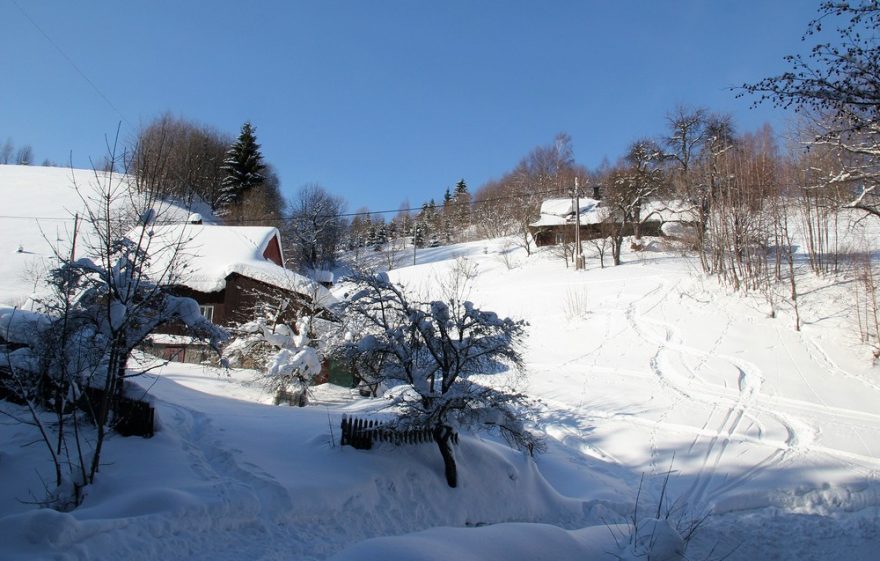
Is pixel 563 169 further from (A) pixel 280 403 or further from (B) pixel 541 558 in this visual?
(B) pixel 541 558

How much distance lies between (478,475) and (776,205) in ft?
79.3

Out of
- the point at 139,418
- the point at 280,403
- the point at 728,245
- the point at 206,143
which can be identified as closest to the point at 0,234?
the point at 206,143

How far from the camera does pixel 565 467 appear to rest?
44.9 ft

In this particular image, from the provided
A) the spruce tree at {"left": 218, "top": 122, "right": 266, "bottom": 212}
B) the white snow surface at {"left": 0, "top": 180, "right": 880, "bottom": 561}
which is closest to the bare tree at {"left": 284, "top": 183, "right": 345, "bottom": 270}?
the spruce tree at {"left": 218, "top": 122, "right": 266, "bottom": 212}

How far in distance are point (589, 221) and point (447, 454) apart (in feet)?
131

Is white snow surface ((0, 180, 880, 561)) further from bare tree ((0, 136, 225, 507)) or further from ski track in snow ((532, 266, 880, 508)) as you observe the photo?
bare tree ((0, 136, 225, 507))

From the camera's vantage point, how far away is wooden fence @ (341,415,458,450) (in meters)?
10.7

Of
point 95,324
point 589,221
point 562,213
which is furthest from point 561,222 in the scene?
point 95,324

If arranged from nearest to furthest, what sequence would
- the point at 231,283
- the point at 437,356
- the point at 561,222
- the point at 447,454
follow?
1. the point at 437,356
2. the point at 447,454
3. the point at 231,283
4. the point at 561,222

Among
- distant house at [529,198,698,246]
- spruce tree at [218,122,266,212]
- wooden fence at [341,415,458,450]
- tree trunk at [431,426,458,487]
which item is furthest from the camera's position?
spruce tree at [218,122,266,212]

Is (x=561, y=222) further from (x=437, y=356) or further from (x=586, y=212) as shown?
(x=437, y=356)

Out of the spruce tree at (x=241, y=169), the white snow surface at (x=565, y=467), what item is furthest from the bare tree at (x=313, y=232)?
the white snow surface at (x=565, y=467)

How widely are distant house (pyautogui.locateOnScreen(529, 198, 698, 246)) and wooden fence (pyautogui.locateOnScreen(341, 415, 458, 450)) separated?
2986 centimetres

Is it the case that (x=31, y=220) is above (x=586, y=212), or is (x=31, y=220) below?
above
